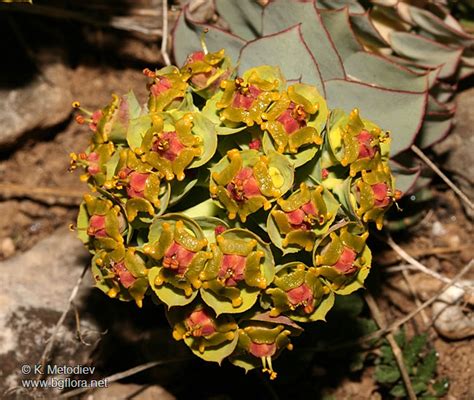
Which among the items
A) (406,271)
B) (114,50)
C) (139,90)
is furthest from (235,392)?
(114,50)

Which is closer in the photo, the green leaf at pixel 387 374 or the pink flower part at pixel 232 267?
the pink flower part at pixel 232 267

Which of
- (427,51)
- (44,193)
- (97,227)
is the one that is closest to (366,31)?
(427,51)

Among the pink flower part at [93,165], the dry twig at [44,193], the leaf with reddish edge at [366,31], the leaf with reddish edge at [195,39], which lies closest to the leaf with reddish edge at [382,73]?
the leaf with reddish edge at [366,31]

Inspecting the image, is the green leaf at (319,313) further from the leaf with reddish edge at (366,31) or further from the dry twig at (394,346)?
the leaf with reddish edge at (366,31)

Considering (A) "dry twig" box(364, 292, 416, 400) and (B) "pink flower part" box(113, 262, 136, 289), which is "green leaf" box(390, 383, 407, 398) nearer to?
(A) "dry twig" box(364, 292, 416, 400)

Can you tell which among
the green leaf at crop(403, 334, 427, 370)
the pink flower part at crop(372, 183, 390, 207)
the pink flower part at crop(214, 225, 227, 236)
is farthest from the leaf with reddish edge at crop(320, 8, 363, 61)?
the green leaf at crop(403, 334, 427, 370)
